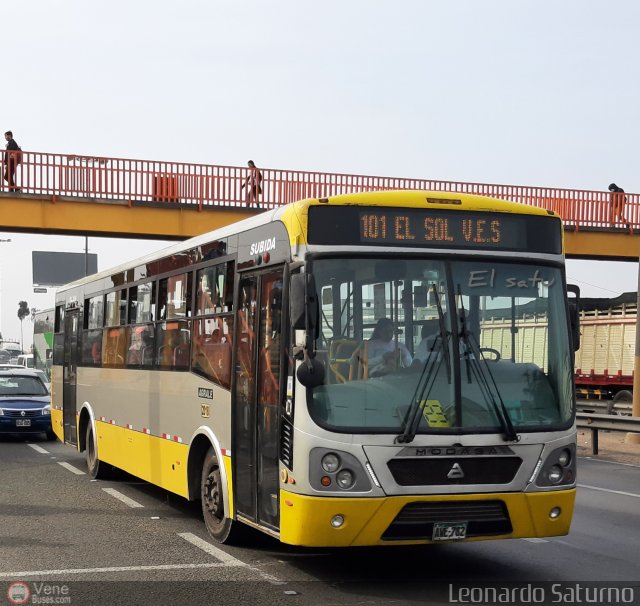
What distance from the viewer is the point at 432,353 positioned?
806 cm

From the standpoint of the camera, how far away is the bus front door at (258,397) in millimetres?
8422

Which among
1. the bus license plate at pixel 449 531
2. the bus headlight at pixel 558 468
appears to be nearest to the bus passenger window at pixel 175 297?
the bus license plate at pixel 449 531

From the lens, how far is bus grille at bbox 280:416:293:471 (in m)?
8.02

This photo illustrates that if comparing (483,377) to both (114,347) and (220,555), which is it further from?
(114,347)

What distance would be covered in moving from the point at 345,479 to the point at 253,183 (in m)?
18.7

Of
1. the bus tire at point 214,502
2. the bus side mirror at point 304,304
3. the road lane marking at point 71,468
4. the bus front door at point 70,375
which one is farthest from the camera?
the bus front door at point 70,375

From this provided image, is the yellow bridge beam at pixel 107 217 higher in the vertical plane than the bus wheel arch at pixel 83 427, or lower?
higher

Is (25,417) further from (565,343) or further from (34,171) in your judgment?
(565,343)

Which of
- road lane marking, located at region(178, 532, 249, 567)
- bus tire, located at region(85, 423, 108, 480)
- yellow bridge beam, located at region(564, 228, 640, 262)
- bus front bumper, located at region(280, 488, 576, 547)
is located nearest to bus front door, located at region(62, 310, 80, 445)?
bus tire, located at region(85, 423, 108, 480)

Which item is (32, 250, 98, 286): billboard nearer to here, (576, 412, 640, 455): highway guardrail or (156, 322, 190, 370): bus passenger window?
(576, 412, 640, 455): highway guardrail

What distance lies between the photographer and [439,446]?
7.90 metres

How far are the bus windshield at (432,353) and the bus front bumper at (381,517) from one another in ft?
1.64

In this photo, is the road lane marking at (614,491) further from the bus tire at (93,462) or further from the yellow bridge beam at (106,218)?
the yellow bridge beam at (106,218)

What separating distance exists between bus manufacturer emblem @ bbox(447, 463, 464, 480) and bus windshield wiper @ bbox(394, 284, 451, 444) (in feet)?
1.27
